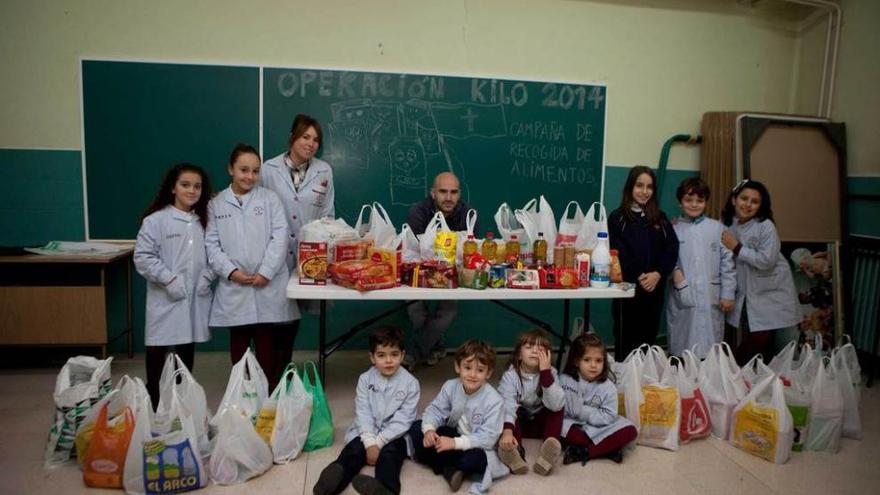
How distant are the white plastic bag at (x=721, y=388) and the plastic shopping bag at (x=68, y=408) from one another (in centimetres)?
285

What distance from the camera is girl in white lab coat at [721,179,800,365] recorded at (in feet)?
10.8

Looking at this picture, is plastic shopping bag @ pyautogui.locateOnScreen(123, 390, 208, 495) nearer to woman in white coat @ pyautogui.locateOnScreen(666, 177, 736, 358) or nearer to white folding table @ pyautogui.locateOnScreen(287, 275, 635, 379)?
white folding table @ pyautogui.locateOnScreen(287, 275, 635, 379)

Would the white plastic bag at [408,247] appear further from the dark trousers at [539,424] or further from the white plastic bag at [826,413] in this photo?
the white plastic bag at [826,413]

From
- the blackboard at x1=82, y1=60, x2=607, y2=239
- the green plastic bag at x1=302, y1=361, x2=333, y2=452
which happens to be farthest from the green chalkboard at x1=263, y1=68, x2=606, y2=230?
the green plastic bag at x1=302, y1=361, x2=333, y2=452

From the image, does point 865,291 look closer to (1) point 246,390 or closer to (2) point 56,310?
(1) point 246,390

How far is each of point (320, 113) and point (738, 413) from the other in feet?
10.5

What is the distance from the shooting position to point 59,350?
3947 mm

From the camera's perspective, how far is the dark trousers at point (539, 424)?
101 inches

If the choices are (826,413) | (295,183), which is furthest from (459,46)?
(826,413)

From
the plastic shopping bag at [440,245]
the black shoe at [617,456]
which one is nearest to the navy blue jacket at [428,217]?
the plastic shopping bag at [440,245]

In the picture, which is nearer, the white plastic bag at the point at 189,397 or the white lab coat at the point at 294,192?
the white plastic bag at the point at 189,397

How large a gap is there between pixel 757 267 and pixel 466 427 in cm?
211

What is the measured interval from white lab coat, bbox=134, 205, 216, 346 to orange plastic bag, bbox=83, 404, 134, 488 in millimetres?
581

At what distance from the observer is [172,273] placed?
2723 mm
